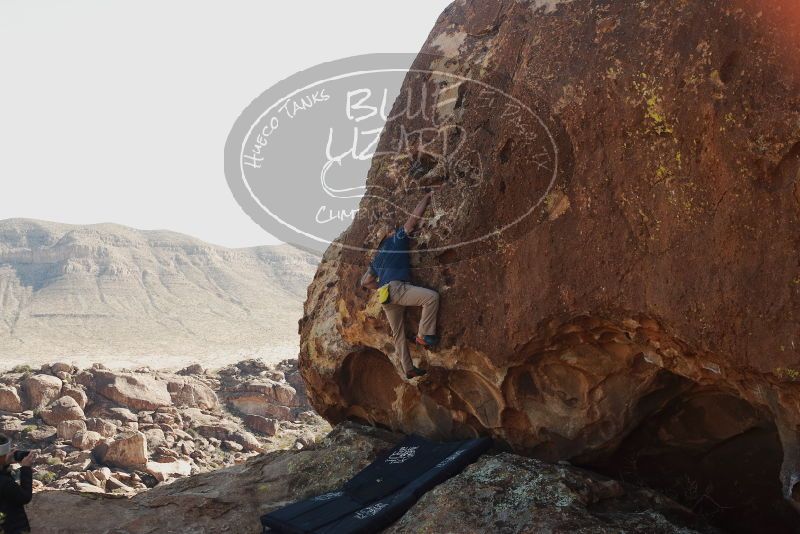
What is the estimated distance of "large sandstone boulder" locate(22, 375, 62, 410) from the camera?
17438mm

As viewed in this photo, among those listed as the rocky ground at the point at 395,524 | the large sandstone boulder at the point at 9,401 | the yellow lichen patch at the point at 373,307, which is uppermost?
the yellow lichen patch at the point at 373,307

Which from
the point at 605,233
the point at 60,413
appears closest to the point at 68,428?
the point at 60,413

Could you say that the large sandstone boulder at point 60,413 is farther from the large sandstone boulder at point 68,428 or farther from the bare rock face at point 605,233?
the bare rock face at point 605,233

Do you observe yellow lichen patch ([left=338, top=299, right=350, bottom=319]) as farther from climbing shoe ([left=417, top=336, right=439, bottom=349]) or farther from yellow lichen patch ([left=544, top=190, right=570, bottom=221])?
yellow lichen patch ([left=544, top=190, right=570, bottom=221])

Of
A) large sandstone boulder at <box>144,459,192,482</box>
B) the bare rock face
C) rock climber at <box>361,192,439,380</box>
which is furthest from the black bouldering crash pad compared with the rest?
large sandstone boulder at <box>144,459,192,482</box>

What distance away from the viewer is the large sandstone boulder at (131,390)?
60.0 ft

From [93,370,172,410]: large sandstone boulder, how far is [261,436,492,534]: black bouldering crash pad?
41.4 ft

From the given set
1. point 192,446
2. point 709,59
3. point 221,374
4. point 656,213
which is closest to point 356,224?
point 656,213

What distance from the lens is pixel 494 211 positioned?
6.53 meters

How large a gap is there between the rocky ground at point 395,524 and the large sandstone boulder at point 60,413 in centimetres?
930

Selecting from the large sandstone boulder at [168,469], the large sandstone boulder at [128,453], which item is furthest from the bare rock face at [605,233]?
the large sandstone boulder at [128,453]

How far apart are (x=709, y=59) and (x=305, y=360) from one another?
18.7ft

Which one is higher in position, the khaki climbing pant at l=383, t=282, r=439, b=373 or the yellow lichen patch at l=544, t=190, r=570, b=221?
the yellow lichen patch at l=544, t=190, r=570, b=221

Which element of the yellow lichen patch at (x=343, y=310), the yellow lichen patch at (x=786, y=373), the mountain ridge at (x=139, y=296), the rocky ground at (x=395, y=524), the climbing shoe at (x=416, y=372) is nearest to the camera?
the yellow lichen patch at (x=786, y=373)
